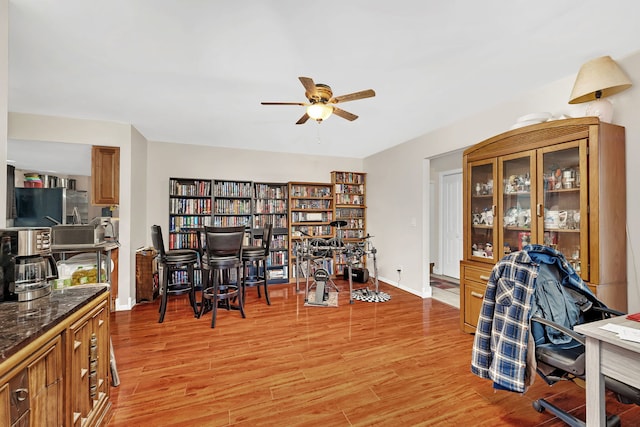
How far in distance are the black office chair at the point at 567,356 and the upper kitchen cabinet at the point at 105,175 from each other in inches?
173

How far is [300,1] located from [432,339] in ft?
9.71

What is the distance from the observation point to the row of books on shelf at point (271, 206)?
16.0 feet

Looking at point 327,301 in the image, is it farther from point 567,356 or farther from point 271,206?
point 567,356

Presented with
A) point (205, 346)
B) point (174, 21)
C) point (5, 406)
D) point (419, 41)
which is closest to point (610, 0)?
point (419, 41)

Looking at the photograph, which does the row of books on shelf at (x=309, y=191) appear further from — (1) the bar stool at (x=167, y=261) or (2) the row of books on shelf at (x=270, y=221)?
(1) the bar stool at (x=167, y=261)

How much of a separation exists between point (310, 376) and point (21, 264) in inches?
72.8

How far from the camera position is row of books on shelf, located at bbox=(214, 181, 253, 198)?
4.64 m

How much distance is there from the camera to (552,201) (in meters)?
2.25

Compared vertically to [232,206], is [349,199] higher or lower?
higher

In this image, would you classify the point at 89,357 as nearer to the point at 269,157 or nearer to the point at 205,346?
the point at 205,346

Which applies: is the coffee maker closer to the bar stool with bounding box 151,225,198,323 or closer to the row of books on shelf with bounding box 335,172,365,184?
the bar stool with bounding box 151,225,198,323

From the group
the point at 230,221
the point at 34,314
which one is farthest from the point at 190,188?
the point at 34,314

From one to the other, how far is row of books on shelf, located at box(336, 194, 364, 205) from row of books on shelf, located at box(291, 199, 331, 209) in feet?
0.71

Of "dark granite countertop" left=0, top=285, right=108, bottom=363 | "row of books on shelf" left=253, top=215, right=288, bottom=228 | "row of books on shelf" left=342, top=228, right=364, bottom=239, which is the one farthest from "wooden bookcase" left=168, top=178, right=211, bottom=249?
"dark granite countertop" left=0, top=285, right=108, bottom=363
